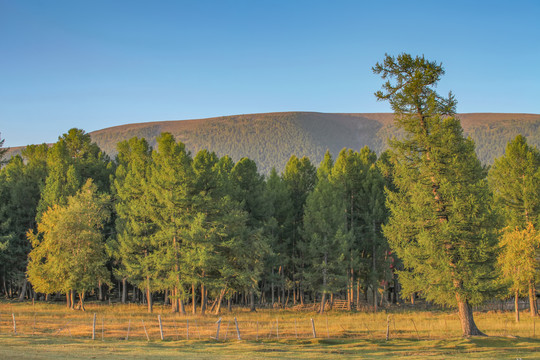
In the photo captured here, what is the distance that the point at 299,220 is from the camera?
173 feet

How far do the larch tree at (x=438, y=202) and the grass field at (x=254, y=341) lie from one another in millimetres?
2776

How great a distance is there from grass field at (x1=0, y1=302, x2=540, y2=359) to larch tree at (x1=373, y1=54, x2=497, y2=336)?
2776 mm

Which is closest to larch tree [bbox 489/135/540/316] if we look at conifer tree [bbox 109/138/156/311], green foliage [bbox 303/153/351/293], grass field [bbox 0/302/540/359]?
grass field [bbox 0/302/540/359]

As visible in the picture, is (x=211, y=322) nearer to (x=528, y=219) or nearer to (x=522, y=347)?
(x=522, y=347)

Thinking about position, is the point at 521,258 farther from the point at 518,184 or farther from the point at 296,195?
the point at 296,195

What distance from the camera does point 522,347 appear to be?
21.5 metres

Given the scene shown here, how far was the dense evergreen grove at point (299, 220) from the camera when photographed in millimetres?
25438

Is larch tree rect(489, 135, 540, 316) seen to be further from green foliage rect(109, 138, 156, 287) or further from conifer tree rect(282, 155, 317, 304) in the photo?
green foliage rect(109, 138, 156, 287)

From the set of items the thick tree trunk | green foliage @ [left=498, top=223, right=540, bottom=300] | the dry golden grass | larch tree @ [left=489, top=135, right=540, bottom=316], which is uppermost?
larch tree @ [left=489, top=135, right=540, bottom=316]

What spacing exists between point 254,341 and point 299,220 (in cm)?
3015

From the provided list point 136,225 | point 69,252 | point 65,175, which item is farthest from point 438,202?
point 65,175

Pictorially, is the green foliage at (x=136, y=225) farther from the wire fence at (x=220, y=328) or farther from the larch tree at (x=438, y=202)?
the larch tree at (x=438, y=202)

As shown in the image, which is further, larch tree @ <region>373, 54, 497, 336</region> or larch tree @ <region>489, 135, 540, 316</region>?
larch tree @ <region>489, 135, 540, 316</region>

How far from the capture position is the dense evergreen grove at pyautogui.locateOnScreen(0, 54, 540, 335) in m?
25.4
